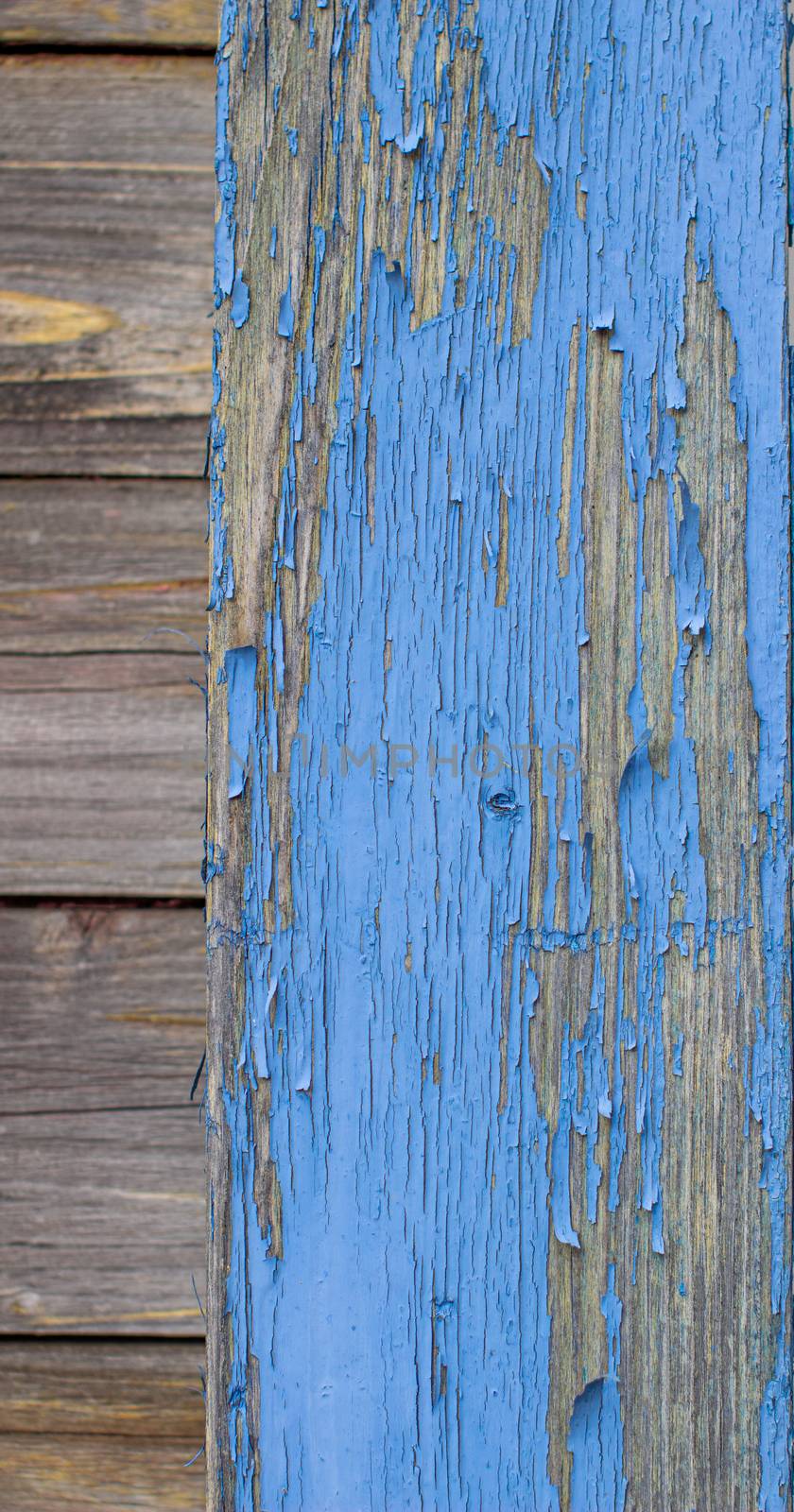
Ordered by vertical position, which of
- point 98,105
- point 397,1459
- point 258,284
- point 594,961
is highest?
point 98,105

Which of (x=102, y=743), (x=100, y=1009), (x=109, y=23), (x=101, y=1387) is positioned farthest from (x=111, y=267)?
(x=101, y=1387)

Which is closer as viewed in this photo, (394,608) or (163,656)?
(394,608)

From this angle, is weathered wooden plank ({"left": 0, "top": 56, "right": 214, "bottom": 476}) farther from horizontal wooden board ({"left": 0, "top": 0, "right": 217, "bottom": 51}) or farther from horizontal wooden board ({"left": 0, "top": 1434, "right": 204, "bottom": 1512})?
horizontal wooden board ({"left": 0, "top": 1434, "right": 204, "bottom": 1512})

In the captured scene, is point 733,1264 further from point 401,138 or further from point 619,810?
point 401,138

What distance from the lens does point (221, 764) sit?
34cm

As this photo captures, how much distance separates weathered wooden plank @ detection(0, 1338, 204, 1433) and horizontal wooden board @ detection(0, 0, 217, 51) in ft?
3.42

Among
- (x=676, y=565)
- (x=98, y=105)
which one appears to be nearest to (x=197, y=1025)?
(x=676, y=565)

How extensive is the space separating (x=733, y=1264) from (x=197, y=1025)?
1.66ft

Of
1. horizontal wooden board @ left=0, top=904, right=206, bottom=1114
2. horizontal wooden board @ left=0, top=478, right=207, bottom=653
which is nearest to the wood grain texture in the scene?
horizontal wooden board @ left=0, top=904, right=206, bottom=1114

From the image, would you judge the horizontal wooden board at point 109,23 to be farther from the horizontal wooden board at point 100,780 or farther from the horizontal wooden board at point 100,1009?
the horizontal wooden board at point 100,1009

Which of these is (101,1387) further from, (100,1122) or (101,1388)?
(100,1122)

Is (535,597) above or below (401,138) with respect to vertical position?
below

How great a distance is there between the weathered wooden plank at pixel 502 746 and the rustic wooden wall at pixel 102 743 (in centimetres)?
43

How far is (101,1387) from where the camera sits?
730 millimetres
